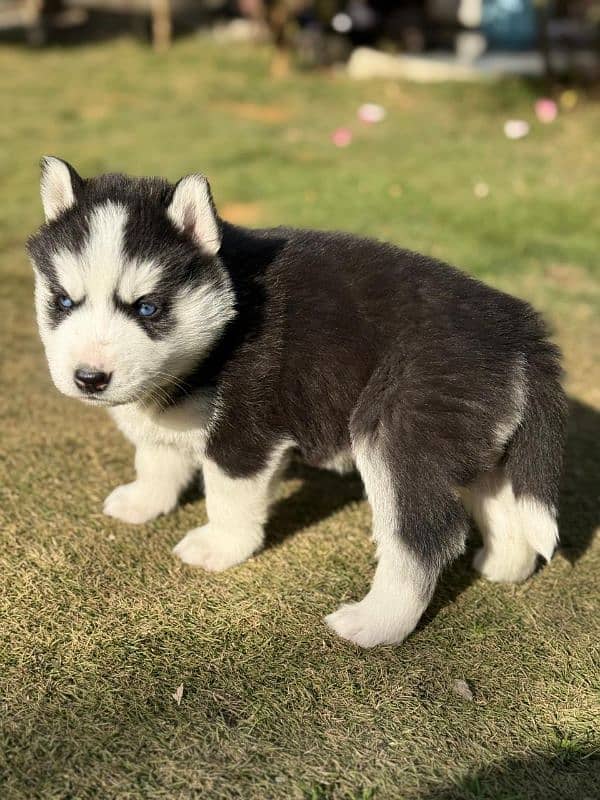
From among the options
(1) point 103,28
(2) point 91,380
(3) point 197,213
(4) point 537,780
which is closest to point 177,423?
(2) point 91,380

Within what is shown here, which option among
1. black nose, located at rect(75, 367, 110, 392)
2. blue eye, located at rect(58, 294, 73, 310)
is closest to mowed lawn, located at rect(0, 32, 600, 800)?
black nose, located at rect(75, 367, 110, 392)

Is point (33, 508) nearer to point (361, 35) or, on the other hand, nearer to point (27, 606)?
point (27, 606)

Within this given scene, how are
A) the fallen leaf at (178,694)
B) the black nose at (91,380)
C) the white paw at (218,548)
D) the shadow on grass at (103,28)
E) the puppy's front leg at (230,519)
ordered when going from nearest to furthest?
1. the black nose at (91,380)
2. the fallen leaf at (178,694)
3. the puppy's front leg at (230,519)
4. the white paw at (218,548)
5. the shadow on grass at (103,28)

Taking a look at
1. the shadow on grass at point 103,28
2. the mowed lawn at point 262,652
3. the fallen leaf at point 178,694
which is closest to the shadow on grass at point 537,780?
the mowed lawn at point 262,652

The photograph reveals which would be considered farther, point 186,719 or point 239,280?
point 239,280

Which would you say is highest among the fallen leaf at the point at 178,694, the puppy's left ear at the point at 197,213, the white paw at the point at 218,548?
the puppy's left ear at the point at 197,213

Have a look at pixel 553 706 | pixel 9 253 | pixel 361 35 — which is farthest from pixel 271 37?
pixel 553 706

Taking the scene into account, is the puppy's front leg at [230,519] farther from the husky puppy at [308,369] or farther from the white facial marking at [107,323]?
the white facial marking at [107,323]
